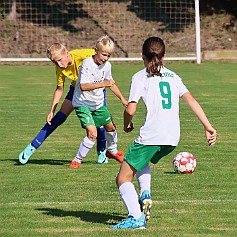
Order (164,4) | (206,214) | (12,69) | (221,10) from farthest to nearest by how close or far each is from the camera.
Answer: (221,10), (164,4), (12,69), (206,214)

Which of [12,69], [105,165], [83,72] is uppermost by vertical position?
[83,72]

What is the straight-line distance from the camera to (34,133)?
48.4ft

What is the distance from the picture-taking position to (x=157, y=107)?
7.40 m

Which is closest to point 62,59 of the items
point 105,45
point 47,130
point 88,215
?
point 105,45

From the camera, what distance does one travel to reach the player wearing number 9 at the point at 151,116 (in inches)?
291

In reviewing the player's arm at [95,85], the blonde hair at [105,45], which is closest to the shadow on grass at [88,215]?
the player's arm at [95,85]

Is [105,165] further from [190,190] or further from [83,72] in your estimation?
[190,190]

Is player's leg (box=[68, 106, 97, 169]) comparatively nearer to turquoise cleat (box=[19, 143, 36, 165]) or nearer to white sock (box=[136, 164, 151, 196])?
turquoise cleat (box=[19, 143, 36, 165])

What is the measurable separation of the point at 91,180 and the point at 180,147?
296cm

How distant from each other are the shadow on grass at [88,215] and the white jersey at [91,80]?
109 inches

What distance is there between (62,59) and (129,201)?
160 inches

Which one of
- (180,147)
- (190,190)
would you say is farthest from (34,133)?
(190,190)

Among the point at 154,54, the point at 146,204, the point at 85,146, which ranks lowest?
the point at 85,146

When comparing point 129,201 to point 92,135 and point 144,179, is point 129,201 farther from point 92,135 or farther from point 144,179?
point 92,135
